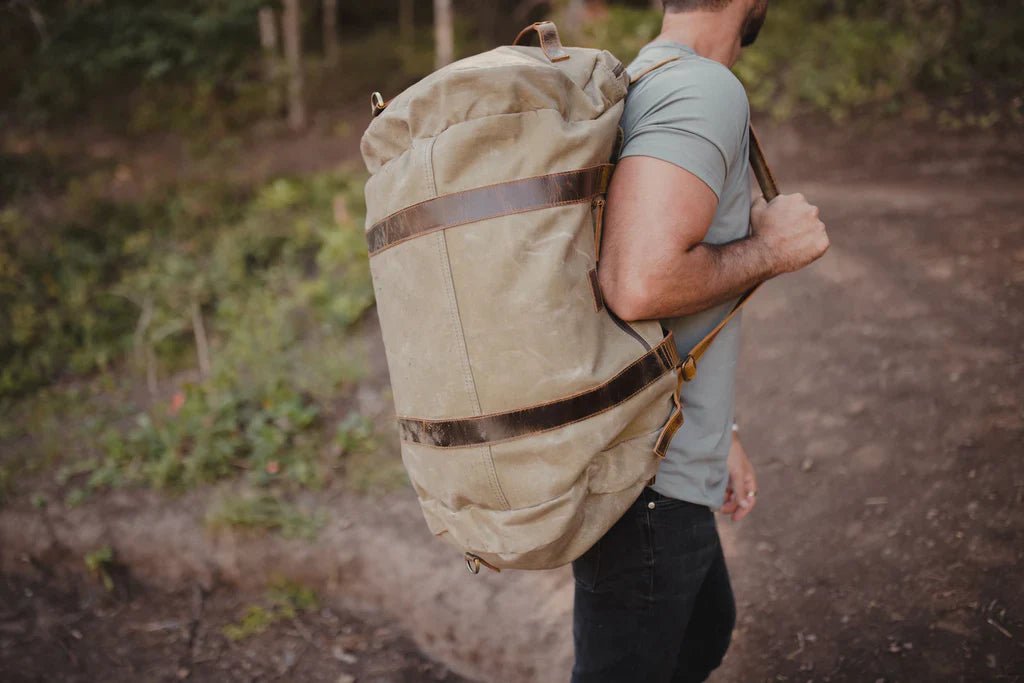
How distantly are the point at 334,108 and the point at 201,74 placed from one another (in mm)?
4044

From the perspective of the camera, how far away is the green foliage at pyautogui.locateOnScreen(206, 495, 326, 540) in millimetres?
3871

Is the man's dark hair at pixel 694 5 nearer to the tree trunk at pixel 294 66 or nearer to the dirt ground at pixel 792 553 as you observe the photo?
the dirt ground at pixel 792 553

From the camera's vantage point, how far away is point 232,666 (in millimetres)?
3482

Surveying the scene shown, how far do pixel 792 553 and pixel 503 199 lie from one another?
257 centimetres

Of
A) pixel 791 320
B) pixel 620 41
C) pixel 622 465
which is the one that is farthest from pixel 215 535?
pixel 620 41

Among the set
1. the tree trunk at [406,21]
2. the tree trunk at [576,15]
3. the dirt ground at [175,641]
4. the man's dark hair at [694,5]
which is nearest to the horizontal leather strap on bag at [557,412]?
the man's dark hair at [694,5]

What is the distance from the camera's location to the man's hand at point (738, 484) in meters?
2.04

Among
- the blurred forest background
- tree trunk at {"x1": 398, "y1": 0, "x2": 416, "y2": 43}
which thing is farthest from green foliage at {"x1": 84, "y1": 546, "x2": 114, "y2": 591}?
tree trunk at {"x1": 398, "y1": 0, "x2": 416, "y2": 43}

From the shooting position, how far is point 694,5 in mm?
1686

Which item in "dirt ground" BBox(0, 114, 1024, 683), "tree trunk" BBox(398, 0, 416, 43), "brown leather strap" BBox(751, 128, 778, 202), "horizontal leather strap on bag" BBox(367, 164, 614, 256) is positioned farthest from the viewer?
"tree trunk" BBox(398, 0, 416, 43)

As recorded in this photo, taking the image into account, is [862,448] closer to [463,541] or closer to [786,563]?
[786,563]

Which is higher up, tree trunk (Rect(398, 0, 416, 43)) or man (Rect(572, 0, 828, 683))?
man (Rect(572, 0, 828, 683))

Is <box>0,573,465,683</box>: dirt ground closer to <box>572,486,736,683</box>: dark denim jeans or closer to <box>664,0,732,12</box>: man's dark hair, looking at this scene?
<box>572,486,736,683</box>: dark denim jeans

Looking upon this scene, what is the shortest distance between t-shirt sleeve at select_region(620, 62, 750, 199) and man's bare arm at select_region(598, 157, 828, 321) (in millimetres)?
26
